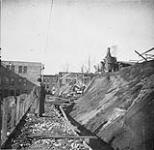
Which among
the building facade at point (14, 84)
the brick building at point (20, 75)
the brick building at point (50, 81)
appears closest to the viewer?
the building facade at point (14, 84)

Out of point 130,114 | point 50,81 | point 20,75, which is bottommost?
point 50,81

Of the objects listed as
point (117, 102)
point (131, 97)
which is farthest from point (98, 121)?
point (131, 97)

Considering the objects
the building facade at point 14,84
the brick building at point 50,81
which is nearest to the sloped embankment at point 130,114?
the building facade at point 14,84

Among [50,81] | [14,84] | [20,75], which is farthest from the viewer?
[50,81]

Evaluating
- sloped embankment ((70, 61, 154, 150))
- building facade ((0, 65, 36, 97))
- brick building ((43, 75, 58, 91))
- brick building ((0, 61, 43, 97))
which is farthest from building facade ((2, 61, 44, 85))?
sloped embankment ((70, 61, 154, 150))

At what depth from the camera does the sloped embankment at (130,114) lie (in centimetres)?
220

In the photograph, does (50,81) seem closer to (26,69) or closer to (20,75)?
(26,69)

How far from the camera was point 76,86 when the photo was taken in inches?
642

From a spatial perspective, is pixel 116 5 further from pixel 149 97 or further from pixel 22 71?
pixel 22 71

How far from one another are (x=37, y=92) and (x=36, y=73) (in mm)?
22967

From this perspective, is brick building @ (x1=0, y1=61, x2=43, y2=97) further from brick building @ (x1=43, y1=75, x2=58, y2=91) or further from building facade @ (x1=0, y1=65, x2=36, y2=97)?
brick building @ (x1=43, y1=75, x2=58, y2=91)

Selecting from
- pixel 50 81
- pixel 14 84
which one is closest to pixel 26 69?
pixel 14 84

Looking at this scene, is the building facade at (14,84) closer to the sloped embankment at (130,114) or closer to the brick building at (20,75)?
the brick building at (20,75)

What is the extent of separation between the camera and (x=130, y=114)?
258 cm
